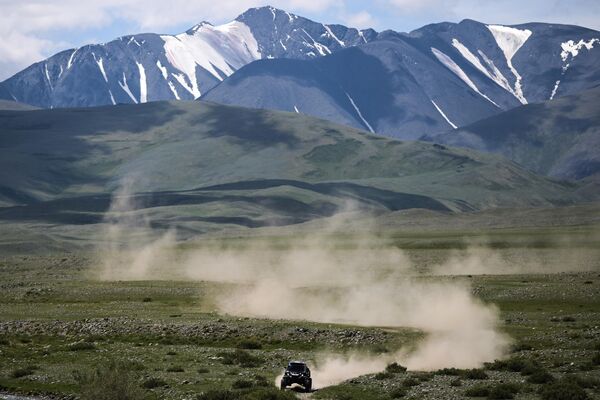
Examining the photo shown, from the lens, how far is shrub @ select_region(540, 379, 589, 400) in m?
37.2

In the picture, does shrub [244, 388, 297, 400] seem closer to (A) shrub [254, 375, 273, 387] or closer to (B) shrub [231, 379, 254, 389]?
(B) shrub [231, 379, 254, 389]

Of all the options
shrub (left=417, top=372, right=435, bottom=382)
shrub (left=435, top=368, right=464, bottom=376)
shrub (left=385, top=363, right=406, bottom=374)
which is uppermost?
shrub (left=385, top=363, right=406, bottom=374)

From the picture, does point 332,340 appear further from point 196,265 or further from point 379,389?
point 196,265

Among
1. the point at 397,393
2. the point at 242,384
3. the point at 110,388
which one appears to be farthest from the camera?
the point at 242,384

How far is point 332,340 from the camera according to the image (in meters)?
58.3

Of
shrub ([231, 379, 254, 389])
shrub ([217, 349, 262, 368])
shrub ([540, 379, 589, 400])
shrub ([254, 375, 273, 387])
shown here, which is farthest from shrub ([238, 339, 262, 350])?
shrub ([540, 379, 589, 400])

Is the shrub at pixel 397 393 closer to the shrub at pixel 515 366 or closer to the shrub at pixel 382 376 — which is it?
the shrub at pixel 382 376

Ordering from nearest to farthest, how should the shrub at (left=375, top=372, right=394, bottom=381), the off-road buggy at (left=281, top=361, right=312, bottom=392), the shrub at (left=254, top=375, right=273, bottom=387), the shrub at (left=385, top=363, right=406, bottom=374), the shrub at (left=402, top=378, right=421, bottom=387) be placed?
the shrub at (left=402, top=378, right=421, bottom=387)
the off-road buggy at (left=281, top=361, right=312, bottom=392)
the shrub at (left=254, top=375, right=273, bottom=387)
the shrub at (left=375, top=372, right=394, bottom=381)
the shrub at (left=385, top=363, right=406, bottom=374)

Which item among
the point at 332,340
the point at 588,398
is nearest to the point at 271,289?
the point at 332,340

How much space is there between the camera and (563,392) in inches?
1481

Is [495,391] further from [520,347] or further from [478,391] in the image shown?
[520,347]

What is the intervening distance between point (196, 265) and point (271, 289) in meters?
45.4

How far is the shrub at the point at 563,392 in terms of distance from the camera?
37188 millimetres

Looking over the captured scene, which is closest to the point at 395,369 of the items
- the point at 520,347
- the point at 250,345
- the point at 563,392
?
the point at 520,347
